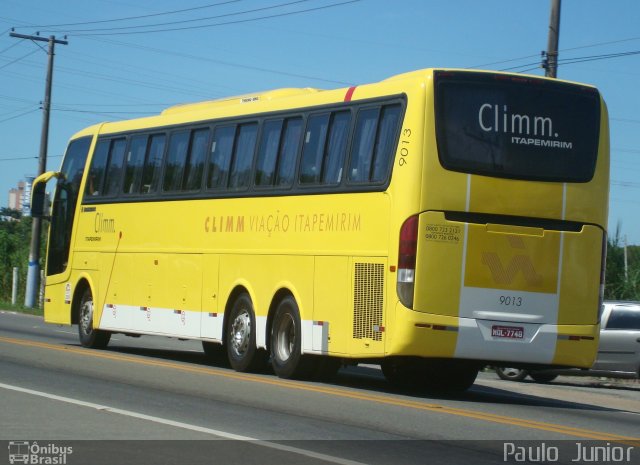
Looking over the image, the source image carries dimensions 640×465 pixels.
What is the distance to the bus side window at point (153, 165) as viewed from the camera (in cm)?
2133

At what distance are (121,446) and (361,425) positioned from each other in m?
2.78

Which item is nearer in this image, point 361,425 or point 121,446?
point 121,446

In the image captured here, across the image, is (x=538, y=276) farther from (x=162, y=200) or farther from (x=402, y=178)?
(x=162, y=200)

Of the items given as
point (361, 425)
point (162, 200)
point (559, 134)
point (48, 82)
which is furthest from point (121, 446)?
point (48, 82)

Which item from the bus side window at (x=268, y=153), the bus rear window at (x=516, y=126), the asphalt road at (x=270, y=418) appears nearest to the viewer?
the asphalt road at (x=270, y=418)

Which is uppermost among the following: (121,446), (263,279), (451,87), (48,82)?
(48,82)

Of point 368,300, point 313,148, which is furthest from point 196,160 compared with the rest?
point 368,300

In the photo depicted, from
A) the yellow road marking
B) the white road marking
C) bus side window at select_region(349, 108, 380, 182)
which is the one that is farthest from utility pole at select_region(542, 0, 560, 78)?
the white road marking

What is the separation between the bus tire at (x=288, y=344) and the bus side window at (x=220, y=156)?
8.63 feet

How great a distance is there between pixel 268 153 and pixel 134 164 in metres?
4.54

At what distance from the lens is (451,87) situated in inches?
602

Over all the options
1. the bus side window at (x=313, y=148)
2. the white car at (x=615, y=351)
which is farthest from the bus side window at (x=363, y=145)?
the white car at (x=615, y=351)

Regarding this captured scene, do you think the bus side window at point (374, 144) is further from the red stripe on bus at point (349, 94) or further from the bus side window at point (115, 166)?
the bus side window at point (115, 166)

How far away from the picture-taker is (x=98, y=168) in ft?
77.0
